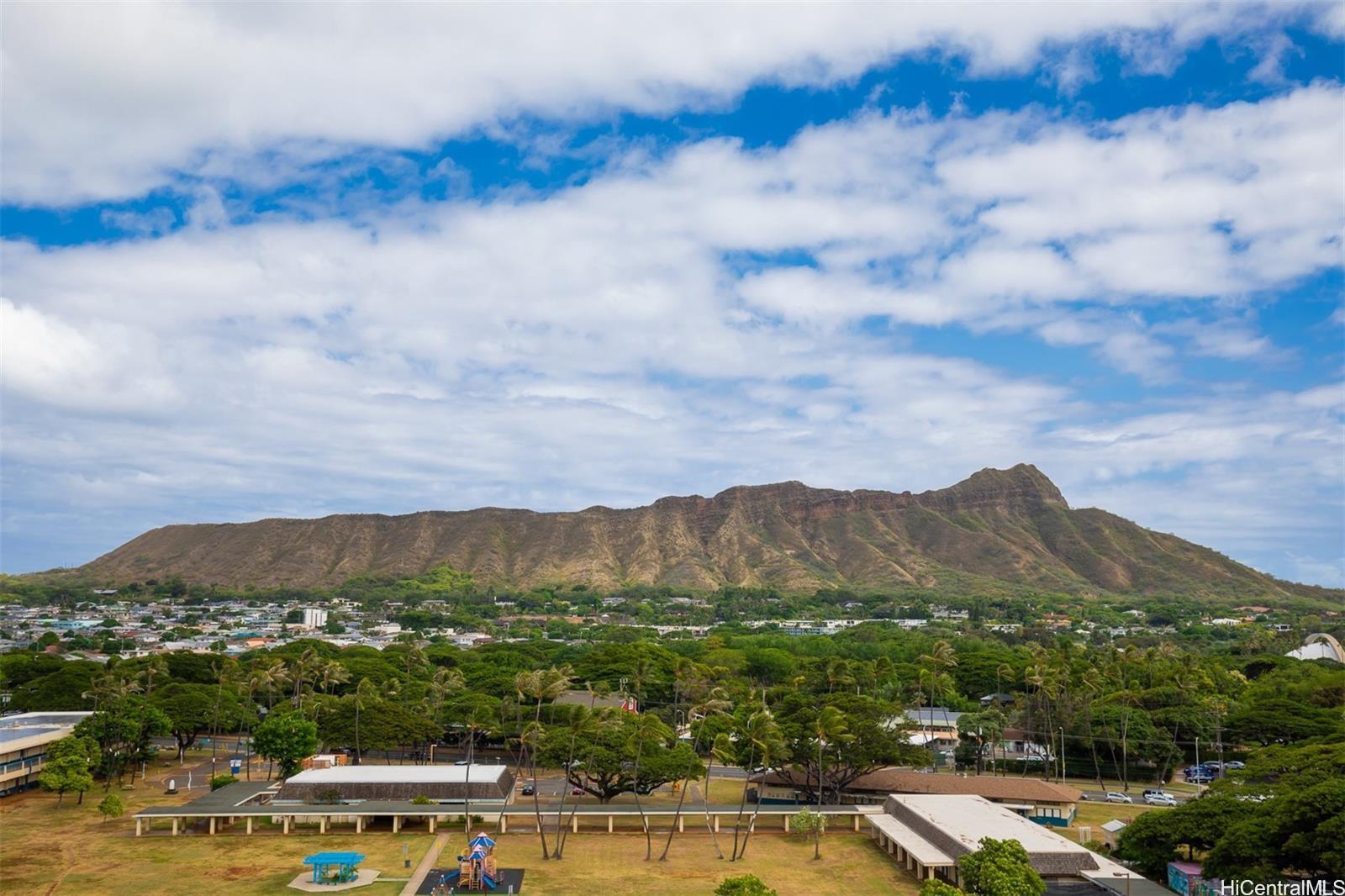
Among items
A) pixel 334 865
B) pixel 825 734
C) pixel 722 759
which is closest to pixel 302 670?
pixel 334 865

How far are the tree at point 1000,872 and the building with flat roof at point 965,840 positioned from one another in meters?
2.22

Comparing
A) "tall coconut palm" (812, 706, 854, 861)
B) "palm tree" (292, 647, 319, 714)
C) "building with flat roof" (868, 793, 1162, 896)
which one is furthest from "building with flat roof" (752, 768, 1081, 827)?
"palm tree" (292, 647, 319, 714)

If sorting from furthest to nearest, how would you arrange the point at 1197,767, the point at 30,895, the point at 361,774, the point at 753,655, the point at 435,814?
the point at 753,655
the point at 1197,767
the point at 361,774
the point at 435,814
the point at 30,895

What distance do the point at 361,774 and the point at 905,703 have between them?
186 feet

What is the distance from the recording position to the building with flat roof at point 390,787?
5747 centimetres

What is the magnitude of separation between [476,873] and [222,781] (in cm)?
2803

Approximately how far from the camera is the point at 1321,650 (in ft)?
449

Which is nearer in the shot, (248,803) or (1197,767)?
(248,803)

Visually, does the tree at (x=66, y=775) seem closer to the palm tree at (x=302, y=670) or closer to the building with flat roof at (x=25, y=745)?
the building with flat roof at (x=25, y=745)

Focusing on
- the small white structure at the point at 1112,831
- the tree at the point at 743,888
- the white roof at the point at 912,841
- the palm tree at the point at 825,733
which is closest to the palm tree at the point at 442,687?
the palm tree at the point at 825,733

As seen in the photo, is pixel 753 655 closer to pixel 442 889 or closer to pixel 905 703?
pixel 905 703

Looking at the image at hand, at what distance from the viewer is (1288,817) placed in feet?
123

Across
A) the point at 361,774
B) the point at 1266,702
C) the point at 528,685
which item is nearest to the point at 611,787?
the point at 528,685

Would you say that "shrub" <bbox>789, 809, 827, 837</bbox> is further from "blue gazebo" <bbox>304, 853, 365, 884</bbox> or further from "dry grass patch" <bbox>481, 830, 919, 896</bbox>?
"blue gazebo" <bbox>304, 853, 365, 884</bbox>
